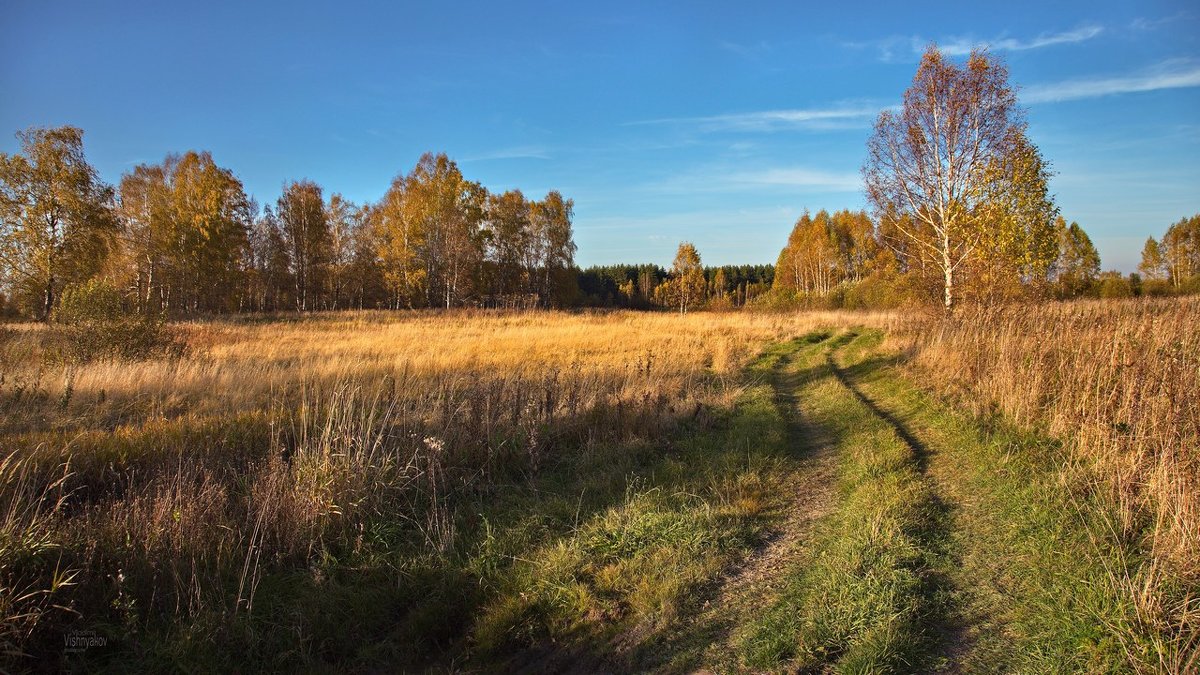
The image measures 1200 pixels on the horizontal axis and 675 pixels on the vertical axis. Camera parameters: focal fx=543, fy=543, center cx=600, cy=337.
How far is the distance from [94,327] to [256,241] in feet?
124

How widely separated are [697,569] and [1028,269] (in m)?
15.7

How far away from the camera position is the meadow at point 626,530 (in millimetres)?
3076

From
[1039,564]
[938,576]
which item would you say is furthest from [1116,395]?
[938,576]

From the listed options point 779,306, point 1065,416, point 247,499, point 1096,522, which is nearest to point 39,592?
point 247,499

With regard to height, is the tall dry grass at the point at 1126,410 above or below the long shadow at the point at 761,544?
above

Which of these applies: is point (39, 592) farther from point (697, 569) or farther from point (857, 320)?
point (857, 320)

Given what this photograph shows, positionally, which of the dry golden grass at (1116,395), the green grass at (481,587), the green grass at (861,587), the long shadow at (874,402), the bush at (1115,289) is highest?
the bush at (1115,289)

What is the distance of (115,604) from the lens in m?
3.25

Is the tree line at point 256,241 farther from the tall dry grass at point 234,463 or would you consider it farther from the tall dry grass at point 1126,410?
the tall dry grass at point 1126,410

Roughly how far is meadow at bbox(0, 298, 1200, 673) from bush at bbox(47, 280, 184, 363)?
4.00m

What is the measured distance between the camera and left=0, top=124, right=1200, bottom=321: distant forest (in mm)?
14914

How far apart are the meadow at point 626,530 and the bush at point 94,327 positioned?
4005 millimetres

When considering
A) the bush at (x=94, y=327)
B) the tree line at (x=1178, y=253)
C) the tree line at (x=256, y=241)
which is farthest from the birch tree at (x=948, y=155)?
the tree line at (x=1178, y=253)

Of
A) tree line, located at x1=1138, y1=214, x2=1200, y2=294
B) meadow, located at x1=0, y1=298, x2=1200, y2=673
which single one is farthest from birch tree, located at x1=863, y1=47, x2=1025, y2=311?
tree line, located at x1=1138, y1=214, x2=1200, y2=294
